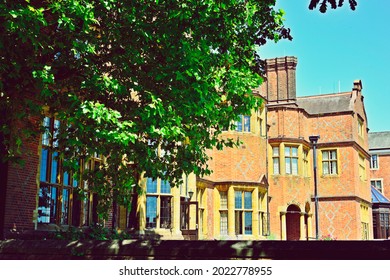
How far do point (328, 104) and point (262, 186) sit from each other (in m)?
12.0

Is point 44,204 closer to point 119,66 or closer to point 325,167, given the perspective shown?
point 119,66

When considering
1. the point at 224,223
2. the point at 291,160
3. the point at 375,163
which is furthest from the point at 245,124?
the point at 375,163

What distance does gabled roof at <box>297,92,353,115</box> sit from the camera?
110ft

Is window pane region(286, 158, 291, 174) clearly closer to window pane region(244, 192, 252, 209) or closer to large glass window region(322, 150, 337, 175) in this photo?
large glass window region(322, 150, 337, 175)

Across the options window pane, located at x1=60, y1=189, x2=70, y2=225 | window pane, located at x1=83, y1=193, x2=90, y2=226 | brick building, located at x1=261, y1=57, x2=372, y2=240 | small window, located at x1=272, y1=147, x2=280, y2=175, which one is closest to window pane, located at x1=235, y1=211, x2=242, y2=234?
brick building, located at x1=261, y1=57, x2=372, y2=240

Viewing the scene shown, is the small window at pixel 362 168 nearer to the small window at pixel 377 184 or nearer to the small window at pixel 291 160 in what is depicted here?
the small window at pixel 291 160

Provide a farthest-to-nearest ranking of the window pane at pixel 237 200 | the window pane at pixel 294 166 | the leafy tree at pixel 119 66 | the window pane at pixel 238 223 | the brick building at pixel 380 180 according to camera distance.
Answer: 1. the brick building at pixel 380 180
2. the window pane at pixel 294 166
3. the window pane at pixel 237 200
4. the window pane at pixel 238 223
5. the leafy tree at pixel 119 66

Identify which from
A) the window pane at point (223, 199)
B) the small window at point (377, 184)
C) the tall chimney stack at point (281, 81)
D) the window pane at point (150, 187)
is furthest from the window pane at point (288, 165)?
the small window at point (377, 184)

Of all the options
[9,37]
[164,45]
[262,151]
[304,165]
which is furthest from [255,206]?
[9,37]

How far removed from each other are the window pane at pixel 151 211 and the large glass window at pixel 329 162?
1885cm

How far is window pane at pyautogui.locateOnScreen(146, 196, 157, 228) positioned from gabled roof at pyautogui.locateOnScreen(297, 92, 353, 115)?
65.8 feet

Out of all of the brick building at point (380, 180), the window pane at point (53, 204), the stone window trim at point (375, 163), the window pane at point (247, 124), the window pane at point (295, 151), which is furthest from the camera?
the stone window trim at point (375, 163)

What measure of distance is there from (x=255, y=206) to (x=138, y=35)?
54.0 ft

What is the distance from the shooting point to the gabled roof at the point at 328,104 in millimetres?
33438
